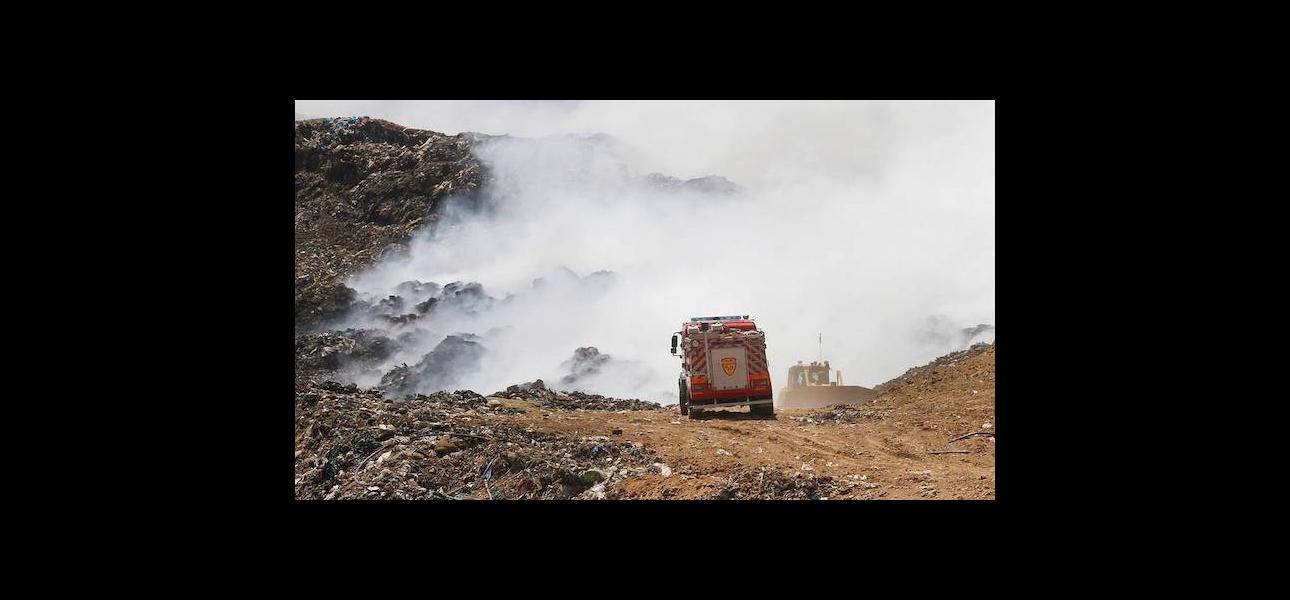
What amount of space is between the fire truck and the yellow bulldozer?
21.7 ft

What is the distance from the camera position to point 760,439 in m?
13.3

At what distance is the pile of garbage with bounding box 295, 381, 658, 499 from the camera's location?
1073 cm

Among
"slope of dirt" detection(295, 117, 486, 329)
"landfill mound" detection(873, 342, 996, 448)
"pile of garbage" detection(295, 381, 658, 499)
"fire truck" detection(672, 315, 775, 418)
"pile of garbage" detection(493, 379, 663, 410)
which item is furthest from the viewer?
"slope of dirt" detection(295, 117, 486, 329)

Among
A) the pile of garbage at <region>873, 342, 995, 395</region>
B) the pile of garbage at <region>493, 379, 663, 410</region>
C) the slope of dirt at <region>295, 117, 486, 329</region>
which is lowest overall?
the pile of garbage at <region>493, 379, 663, 410</region>

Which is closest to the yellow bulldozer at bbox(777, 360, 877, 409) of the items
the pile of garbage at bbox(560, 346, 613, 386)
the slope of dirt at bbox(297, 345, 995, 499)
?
the pile of garbage at bbox(560, 346, 613, 386)

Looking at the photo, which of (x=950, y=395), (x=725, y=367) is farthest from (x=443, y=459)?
(x=950, y=395)

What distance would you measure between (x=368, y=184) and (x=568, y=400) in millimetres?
15507

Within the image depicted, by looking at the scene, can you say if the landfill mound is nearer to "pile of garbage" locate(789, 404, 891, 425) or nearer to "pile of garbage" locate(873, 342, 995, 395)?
"pile of garbage" locate(873, 342, 995, 395)

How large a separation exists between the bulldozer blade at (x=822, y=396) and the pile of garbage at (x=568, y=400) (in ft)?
16.9

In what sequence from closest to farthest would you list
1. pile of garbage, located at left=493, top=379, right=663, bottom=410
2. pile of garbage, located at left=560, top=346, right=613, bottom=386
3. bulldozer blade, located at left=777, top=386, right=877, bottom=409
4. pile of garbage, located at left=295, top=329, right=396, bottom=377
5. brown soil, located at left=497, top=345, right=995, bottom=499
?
brown soil, located at left=497, top=345, right=995, bottom=499 < pile of garbage, located at left=493, top=379, right=663, bottom=410 < pile of garbage, located at left=295, top=329, right=396, bottom=377 < bulldozer blade, located at left=777, top=386, right=877, bottom=409 < pile of garbage, located at left=560, top=346, right=613, bottom=386

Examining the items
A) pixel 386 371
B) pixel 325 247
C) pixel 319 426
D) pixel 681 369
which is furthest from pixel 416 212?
pixel 319 426

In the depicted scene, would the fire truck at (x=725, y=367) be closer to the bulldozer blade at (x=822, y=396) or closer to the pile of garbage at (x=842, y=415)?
the pile of garbage at (x=842, y=415)

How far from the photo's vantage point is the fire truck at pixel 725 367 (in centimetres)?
1602

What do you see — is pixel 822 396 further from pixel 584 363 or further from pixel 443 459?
pixel 443 459
